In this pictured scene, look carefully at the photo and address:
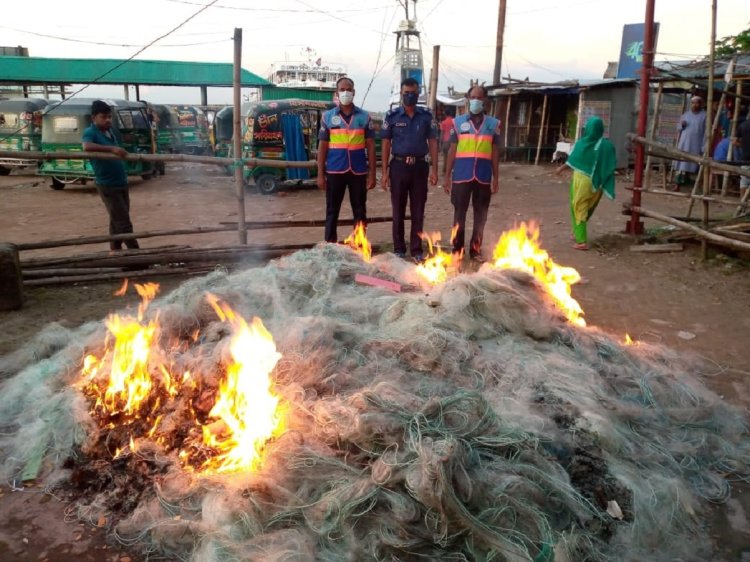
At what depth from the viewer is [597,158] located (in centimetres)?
755

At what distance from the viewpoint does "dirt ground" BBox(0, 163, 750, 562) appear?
2654 millimetres

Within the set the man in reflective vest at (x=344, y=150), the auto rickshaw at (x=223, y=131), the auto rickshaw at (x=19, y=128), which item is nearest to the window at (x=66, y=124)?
the auto rickshaw at (x=19, y=128)

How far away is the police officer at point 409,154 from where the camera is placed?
6.43 metres

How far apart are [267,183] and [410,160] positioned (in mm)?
8333

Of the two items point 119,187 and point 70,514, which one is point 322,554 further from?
point 119,187

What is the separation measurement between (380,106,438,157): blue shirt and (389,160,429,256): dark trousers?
171 mm

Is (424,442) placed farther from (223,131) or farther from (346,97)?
(223,131)

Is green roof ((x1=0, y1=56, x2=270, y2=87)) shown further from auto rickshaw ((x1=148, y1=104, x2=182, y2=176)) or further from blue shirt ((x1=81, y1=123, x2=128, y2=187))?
blue shirt ((x1=81, y1=123, x2=128, y2=187))

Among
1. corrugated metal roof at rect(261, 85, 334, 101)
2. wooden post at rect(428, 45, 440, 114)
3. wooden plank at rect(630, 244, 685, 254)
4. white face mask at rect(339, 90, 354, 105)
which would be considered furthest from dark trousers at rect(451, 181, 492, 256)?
corrugated metal roof at rect(261, 85, 334, 101)

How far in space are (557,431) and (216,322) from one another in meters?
2.36

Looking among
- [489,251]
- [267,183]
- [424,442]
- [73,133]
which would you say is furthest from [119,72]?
[424,442]

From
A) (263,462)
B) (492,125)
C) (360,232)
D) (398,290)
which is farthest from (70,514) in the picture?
(492,125)

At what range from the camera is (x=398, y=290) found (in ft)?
15.3

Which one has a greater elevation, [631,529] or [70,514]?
[631,529]
